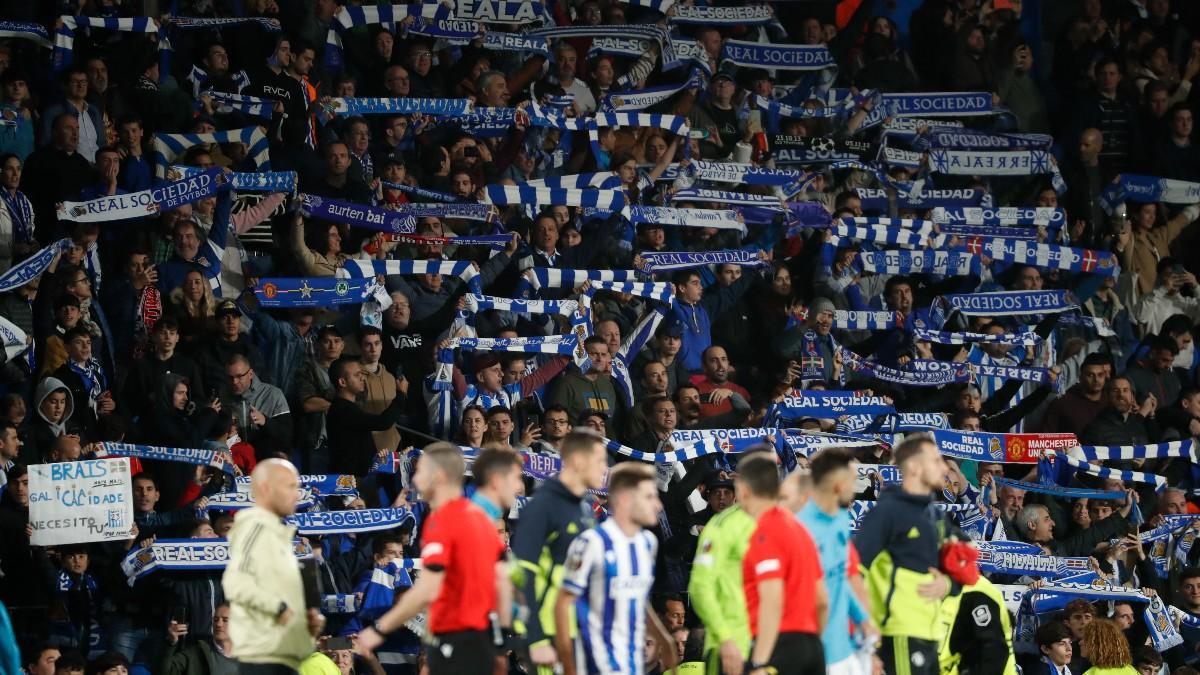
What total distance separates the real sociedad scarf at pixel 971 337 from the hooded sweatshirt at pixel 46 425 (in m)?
8.48

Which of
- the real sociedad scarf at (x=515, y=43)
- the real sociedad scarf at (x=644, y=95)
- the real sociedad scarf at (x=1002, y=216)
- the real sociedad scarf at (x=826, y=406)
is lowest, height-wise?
the real sociedad scarf at (x=826, y=406)

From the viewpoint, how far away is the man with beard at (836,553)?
11.2 metres

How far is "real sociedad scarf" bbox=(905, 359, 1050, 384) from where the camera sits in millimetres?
19250

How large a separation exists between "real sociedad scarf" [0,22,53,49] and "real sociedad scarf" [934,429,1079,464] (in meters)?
8.85

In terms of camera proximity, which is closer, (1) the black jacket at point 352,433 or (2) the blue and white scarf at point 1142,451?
(1) the black jacket at point 352,433

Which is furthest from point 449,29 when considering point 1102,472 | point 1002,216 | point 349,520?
point 1102,472

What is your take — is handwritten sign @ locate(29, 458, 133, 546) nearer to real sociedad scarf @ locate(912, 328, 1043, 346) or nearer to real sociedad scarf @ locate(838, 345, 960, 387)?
real sociedad scarf @ locate(838, 345, 960, 387)

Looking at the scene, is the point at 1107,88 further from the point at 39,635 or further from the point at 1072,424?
the point at 39,635

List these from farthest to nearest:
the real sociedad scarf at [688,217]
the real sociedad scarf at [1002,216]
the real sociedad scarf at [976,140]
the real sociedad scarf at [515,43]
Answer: the real sociedad scarf at [976,140] → the real sociedad scarf at [1002,216] → the real sociedad scarf at [515,43] → the real sociedad scarf at [688,217]

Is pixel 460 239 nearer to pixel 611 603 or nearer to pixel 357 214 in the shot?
pixel 357 214

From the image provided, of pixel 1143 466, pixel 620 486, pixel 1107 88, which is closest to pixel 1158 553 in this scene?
pixel 1143 466

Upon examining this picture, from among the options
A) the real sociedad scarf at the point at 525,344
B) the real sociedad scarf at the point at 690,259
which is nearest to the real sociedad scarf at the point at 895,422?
the real sociedad scarf at the point at 690,259

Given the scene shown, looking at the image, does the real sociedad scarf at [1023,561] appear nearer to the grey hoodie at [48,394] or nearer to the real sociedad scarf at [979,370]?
the real sociedad scarf at [979,370]

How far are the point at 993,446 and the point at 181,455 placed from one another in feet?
23.8
